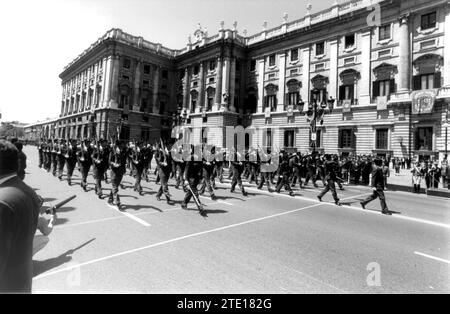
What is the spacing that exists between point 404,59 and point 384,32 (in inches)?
177

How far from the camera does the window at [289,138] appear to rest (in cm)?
3730

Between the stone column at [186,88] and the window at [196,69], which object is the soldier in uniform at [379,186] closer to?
the window at [196,69]

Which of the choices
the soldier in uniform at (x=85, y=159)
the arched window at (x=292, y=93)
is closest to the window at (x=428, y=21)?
the arched window at (x=292, y=93)

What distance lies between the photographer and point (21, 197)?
1778 millimetres

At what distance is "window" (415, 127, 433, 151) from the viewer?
26125 mm

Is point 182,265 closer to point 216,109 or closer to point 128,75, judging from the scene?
point 216,109

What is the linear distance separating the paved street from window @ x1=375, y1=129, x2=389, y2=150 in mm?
23057

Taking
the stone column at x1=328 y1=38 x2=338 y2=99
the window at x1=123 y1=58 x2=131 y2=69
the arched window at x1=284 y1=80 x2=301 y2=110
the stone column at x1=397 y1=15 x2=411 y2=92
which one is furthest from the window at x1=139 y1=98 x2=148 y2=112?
the stone column at x1=397 y1=15 x2=411 y2=92

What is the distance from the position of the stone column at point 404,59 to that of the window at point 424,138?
4606mm

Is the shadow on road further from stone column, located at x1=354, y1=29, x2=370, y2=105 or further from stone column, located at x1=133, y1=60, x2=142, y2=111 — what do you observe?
stone column, located at x1=133, y1=60, x2=142, y2=111

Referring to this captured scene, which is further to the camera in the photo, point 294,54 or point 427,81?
point 294,54

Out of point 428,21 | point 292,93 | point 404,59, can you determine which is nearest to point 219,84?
point 292,93

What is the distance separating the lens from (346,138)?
32.5 meters

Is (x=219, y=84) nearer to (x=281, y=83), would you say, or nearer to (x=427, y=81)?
(x=281, y=83)
